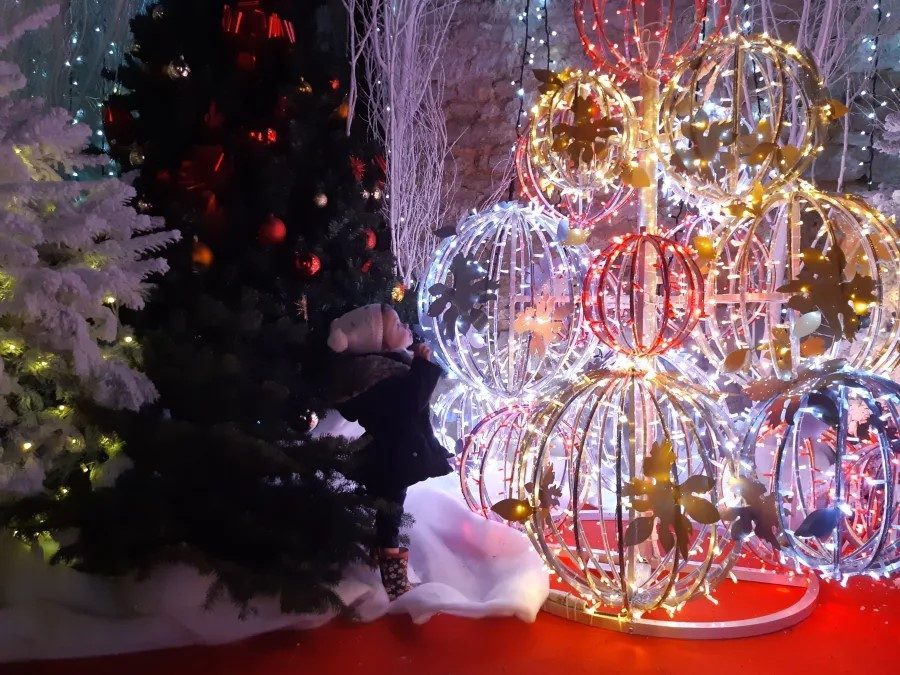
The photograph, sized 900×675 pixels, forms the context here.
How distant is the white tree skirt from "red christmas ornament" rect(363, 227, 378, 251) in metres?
0.88

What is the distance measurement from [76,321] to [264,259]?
0.49 meters

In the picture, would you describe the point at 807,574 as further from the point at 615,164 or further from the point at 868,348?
the point at 615,164

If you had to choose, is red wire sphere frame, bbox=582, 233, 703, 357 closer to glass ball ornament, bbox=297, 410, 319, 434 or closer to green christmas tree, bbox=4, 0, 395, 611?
green christmas tree, bbox=4, 0, 395, 611

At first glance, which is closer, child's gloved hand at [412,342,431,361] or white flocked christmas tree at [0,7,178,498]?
white flocked christmas tree at [0,7,178,498]

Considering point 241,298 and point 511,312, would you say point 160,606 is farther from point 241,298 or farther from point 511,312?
point 511,312

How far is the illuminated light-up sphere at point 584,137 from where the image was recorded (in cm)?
139

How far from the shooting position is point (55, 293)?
57.4 inches

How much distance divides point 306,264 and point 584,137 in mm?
773

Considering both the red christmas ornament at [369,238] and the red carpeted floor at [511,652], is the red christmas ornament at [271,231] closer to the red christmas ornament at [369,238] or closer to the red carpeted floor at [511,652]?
the red christmas ornament at [369,238]

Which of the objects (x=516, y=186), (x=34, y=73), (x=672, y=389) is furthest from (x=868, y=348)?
(x=34, y=73)

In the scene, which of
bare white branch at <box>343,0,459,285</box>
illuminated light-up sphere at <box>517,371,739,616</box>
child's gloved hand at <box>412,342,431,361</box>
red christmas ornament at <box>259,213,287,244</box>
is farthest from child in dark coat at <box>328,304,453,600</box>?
bare white branch at <box>343,0,459,285</box>

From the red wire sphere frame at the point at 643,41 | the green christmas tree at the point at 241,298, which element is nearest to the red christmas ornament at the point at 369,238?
the green christmas tree at the point at 241,298

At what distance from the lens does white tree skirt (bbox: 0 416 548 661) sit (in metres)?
1.47

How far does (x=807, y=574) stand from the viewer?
1819 mm
